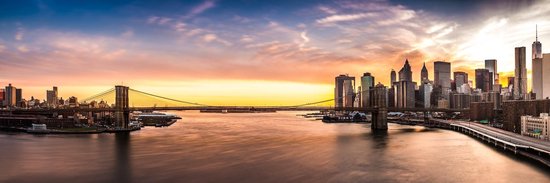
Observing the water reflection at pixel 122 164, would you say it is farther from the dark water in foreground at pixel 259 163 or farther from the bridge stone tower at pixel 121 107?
the bridge stone tower at pixel 121 107

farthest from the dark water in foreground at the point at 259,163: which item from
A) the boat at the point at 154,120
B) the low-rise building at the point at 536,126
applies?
the boat at the point at 154,120

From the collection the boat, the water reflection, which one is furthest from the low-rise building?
the boat

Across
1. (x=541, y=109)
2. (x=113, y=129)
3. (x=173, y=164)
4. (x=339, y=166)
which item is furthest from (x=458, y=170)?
(x=113, y=129)

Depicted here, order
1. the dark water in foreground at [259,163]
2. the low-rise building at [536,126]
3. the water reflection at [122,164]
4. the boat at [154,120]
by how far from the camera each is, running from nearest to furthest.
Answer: the dark water in foreground at [259,163] < the water reflection at [122,164] < the low-rise building at [536,126] < the boat at [154,120]

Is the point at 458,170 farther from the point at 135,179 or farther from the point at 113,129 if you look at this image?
the point at 113,129

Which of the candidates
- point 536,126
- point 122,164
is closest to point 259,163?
point 122,164

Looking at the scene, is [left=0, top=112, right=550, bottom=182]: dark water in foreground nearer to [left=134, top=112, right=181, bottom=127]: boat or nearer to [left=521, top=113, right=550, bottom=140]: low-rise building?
[left=521, top=113, right=550, bottom=140]: low-rise building

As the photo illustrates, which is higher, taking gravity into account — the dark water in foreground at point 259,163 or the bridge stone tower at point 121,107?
the bridge stone tower at point 121,107

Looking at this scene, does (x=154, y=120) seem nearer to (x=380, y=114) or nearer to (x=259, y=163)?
(x=380, y=114)
